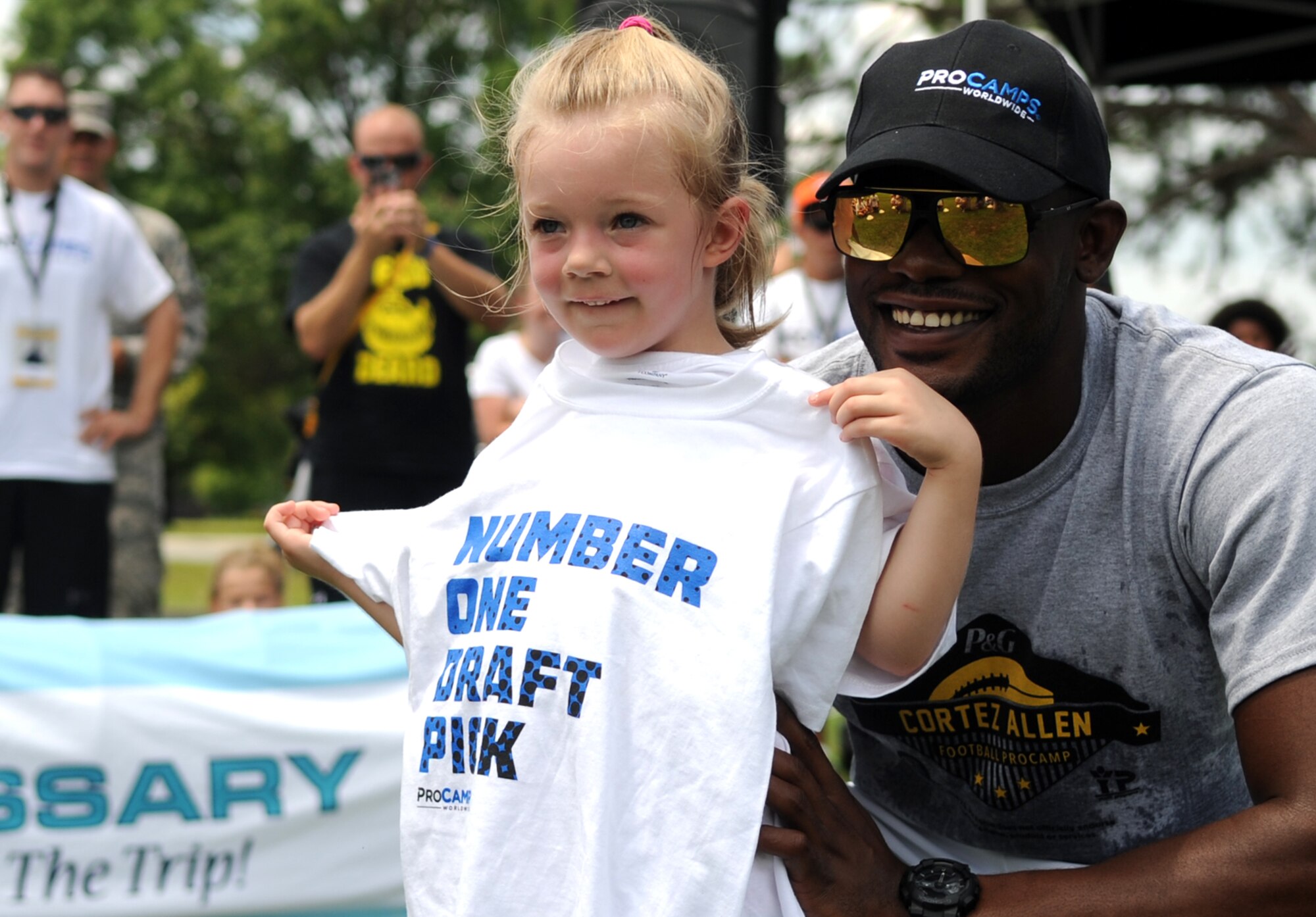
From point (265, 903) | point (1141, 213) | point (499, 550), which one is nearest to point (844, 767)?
point (265, 903)

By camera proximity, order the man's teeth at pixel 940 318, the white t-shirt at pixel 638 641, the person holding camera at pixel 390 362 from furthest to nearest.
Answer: the person holding camera at pixel 390 362 → the man's teeth at pixel 940 318 → the white t-shirt at pixel 638 641

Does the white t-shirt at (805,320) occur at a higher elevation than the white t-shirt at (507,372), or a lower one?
higher

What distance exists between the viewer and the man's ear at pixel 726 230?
6.48 ft

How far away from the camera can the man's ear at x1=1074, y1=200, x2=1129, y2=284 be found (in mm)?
2152

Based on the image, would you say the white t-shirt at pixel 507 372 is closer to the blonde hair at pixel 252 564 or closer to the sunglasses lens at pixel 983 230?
the blonde hair at pixel 252 564

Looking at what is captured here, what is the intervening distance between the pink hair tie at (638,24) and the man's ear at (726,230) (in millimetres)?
259

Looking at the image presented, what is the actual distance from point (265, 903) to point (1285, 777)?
2.56 m

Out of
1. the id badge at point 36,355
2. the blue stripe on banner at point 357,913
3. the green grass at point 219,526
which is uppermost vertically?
the id badge at point 36,355

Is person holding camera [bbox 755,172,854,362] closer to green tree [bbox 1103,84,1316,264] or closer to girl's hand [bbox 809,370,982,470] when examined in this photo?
girl's hand [bbox 809,370,982,470]

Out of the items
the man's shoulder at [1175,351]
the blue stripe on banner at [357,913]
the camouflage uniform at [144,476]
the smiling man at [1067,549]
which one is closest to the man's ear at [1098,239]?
the smiling man at [1067,549]

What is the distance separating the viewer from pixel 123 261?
525 centimetres

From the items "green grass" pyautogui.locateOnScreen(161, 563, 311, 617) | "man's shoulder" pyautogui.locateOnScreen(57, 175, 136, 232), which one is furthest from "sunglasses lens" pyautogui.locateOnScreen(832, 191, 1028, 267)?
"green grass" pyautogui.locateOnScreen(161, 563, 311, 617)

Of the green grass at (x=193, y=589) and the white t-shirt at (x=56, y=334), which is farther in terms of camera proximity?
the green grass at (x=193, y=589)

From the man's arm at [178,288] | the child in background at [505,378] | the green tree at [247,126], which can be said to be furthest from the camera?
the green tree at [247,126]
